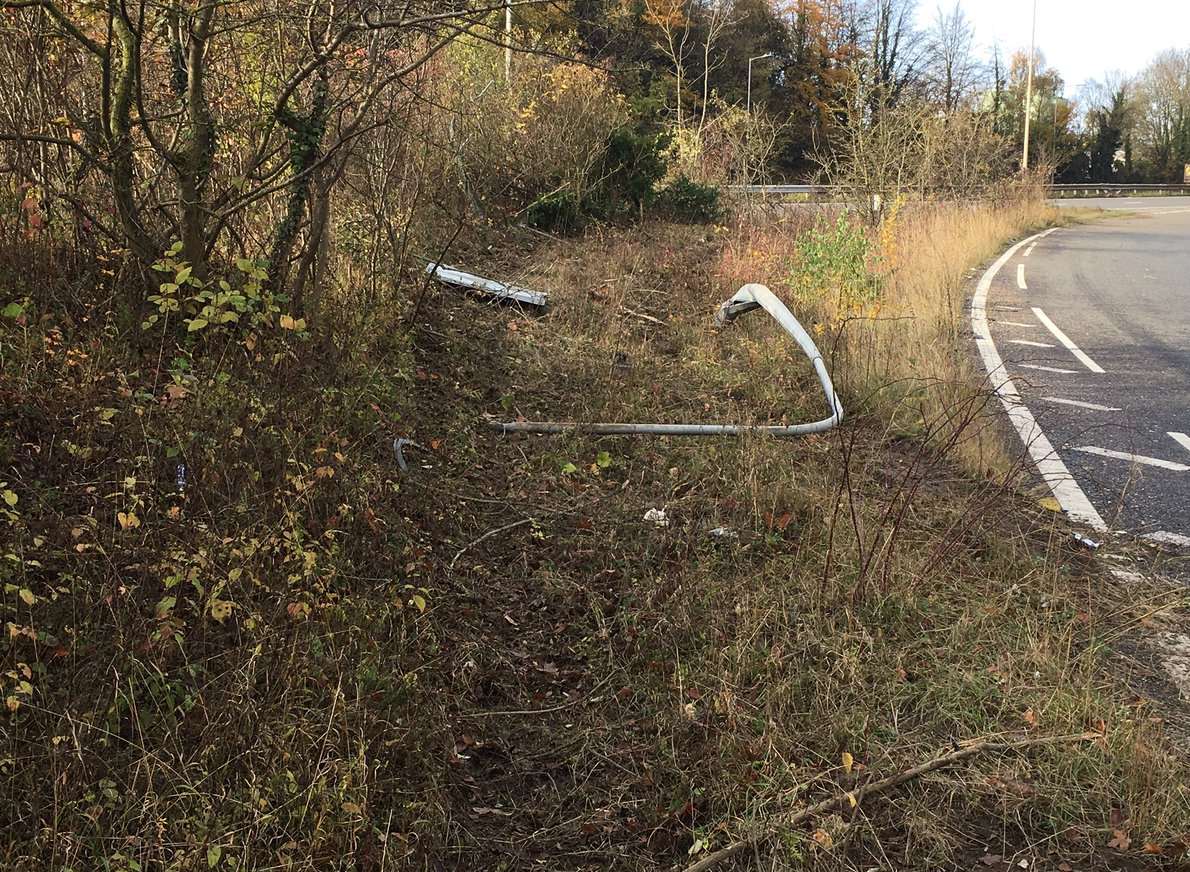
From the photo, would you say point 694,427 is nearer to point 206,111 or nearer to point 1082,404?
point 1082,404

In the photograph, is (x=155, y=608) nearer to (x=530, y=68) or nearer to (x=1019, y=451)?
(x=1019, y=451)

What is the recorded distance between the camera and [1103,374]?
25.3 feet

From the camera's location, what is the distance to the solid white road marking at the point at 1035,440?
4.87m

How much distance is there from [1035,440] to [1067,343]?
3887mm

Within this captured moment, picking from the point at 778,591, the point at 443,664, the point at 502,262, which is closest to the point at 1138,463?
the point at 778,591

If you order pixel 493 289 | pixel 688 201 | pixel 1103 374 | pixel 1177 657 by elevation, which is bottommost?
pixel 1177 657

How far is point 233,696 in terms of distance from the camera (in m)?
2.82

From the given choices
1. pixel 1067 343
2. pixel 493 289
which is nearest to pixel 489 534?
pixel 493 289

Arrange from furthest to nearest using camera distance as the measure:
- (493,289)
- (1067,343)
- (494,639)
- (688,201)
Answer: (688,201) → (1067,343) → (493,289) → (494,639)

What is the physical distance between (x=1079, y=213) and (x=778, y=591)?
2847cm

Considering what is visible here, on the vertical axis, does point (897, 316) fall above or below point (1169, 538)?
above

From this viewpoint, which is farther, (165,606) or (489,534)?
(489,534)

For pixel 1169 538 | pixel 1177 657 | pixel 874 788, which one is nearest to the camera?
pixel 874 788

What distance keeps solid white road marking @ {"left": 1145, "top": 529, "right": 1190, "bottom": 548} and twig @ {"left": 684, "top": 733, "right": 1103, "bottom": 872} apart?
202 centimetres
